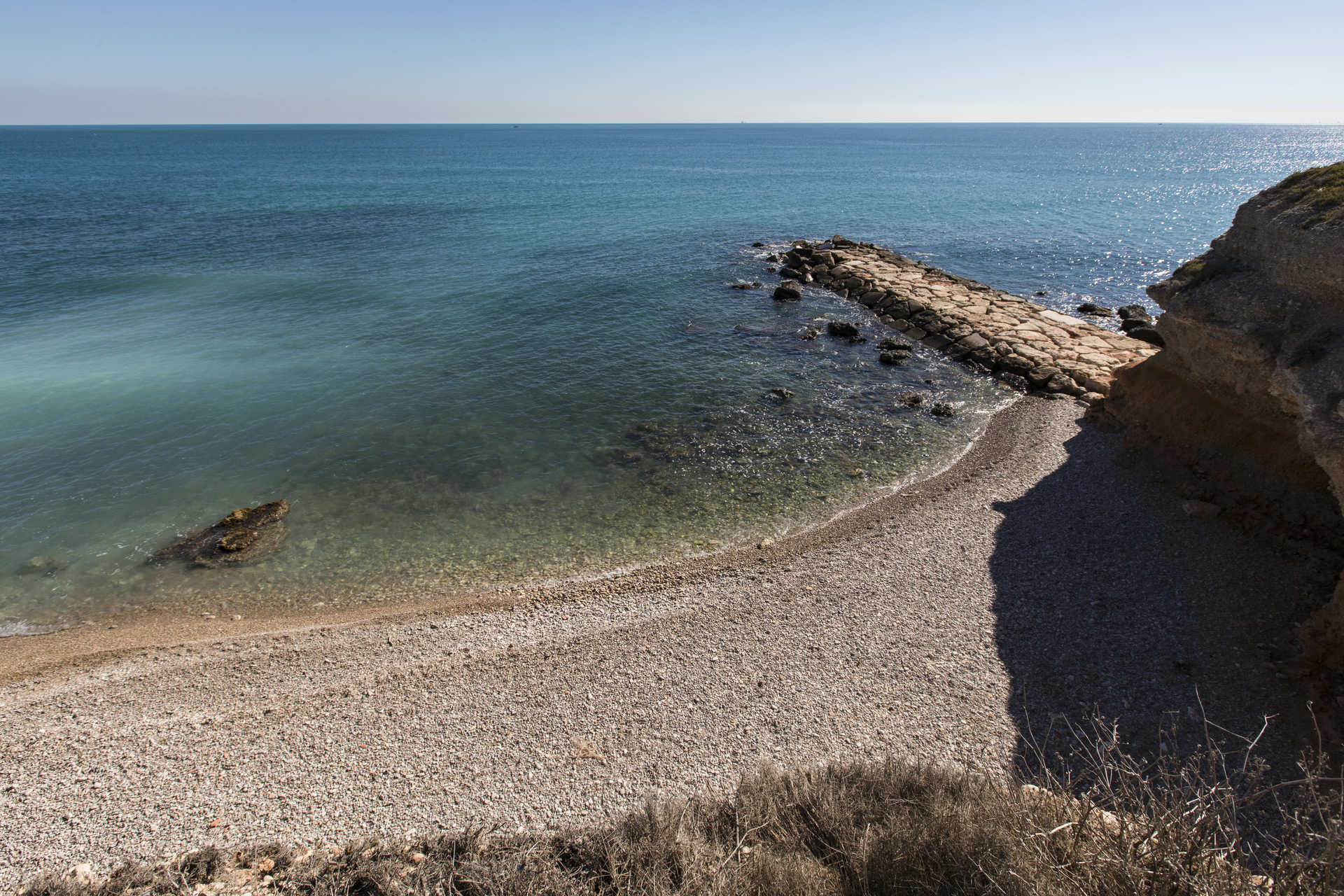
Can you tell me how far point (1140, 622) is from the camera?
12445mm

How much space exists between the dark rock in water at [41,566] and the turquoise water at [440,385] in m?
0.09

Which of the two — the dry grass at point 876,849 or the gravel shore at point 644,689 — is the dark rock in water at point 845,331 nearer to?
the gravel shore at point 644,689

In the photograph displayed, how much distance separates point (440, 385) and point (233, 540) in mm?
10371

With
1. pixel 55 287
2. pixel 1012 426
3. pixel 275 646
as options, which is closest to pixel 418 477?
pixel 275 646

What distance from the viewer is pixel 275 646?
13023 mm

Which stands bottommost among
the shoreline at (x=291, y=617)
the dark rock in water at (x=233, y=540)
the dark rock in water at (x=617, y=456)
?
the shoreline at (x=291, y=617)

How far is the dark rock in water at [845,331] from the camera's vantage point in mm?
29578

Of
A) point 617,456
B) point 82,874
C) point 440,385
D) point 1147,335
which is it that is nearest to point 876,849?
point 82,874

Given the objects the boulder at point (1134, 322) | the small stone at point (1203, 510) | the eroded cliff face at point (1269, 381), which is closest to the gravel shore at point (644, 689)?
the small stone at point (1203, 510)

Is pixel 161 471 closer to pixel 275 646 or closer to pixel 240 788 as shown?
pixel 275 646

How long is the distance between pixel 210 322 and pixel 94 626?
23.2m

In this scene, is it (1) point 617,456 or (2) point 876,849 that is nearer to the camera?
(2) point 876,849

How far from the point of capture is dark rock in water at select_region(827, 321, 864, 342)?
29578mm

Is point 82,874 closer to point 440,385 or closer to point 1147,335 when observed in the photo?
point 440,385
